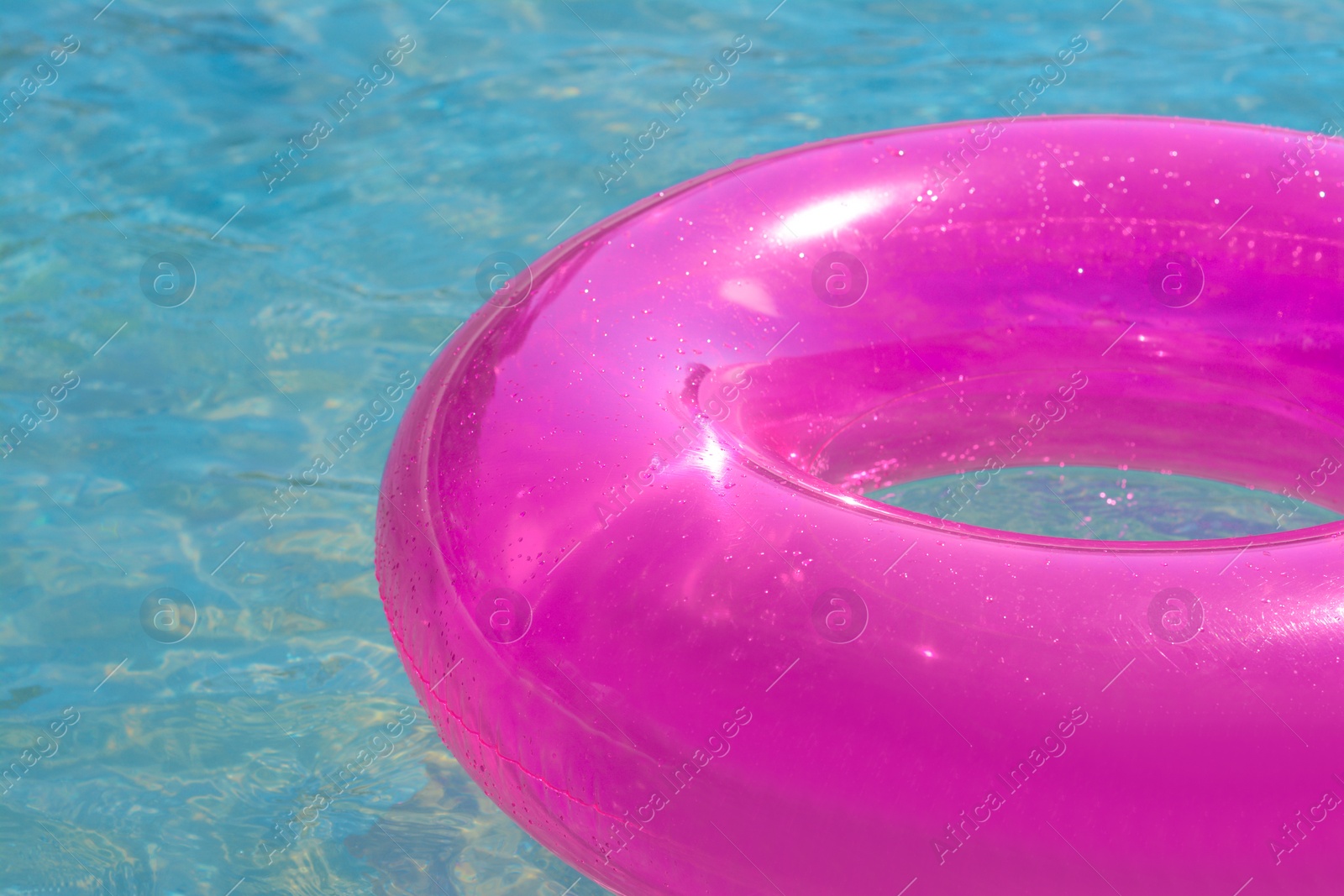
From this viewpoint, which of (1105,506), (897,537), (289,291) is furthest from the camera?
(289,291)

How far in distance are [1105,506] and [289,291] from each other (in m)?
2.13

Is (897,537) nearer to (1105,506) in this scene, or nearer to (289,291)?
(1105,506)

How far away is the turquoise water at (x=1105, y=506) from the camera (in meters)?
2.88

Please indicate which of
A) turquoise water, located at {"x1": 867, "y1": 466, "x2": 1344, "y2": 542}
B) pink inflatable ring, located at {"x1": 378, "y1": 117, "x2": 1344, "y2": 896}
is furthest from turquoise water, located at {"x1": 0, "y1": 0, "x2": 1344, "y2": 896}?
turquoise water, located at {"x1": 867, "y1": 466, "x2": 1344, "y2": 542}

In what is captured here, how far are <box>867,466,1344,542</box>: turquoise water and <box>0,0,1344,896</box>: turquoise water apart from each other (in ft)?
3.95

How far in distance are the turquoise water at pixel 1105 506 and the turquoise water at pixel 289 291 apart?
1205 millimetres

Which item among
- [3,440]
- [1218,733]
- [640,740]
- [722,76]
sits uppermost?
[1218,733]

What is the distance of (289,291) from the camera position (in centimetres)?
356

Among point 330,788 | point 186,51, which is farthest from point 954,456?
point 186,51

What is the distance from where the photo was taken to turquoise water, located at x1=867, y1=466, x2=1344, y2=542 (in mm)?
2883

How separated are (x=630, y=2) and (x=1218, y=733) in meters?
3.96

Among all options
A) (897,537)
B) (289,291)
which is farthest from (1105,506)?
(289,291)

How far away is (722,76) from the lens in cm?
448

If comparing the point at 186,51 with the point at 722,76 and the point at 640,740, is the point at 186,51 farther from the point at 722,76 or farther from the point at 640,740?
the point at 640,740
